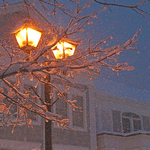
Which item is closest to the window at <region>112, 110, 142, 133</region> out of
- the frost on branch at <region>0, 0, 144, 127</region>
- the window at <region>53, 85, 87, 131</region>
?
the window at <region>53, 85, 87, 131</region>

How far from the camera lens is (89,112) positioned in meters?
14.5

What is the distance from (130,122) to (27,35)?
50.0 ft

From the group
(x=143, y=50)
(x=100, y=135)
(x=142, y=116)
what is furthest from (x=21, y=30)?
(x=143, y=50)

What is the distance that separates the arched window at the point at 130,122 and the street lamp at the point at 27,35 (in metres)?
14.5

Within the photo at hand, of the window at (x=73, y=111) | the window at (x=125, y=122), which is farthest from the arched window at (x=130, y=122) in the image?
the window at (x=73, y=111)

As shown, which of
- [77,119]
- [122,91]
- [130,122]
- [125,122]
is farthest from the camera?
[122,91]

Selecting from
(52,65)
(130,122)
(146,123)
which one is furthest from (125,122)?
(52,65)

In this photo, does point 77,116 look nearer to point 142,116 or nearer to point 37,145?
point 37,145

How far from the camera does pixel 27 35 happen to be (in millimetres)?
5508

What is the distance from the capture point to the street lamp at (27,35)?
5.46 m

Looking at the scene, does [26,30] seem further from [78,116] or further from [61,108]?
[78,116]

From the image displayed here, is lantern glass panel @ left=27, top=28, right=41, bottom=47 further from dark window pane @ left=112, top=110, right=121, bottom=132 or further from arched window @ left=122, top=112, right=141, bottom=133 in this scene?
arched window @ left=122, top=112, right=141, bottom=133

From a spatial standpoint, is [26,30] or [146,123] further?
[146,123]

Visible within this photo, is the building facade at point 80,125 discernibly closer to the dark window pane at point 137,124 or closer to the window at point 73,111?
the window at point 73,111
